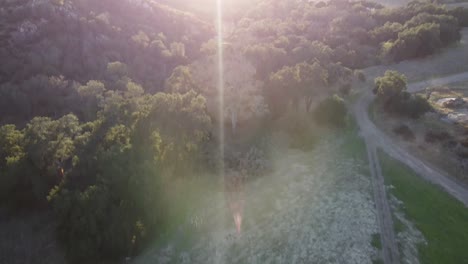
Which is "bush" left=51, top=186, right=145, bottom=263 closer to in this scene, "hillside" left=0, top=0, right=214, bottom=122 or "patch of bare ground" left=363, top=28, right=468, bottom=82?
"hillside" left=0, top=0, right=214, bottom=122

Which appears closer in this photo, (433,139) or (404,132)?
(433,139)

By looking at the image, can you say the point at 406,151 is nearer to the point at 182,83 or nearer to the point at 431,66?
the point at 182,83

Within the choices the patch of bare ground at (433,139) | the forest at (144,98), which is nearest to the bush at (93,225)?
the forest at (144,98)

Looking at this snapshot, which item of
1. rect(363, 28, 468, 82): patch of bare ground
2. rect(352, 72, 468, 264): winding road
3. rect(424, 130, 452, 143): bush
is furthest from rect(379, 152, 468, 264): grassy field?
rect(363, 28, 468, 82): patch of bare ground

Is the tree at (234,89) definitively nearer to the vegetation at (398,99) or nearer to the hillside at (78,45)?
the hillside at (78,45)

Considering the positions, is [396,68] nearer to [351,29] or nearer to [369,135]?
[351,29]

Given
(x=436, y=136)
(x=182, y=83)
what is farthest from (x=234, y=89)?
(x=436, y=136)
